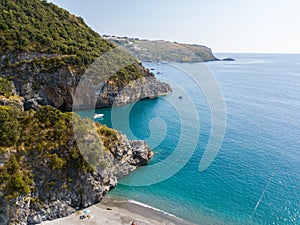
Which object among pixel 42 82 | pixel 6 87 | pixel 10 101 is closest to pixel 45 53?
pixel 42 82

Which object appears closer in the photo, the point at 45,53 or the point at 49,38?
the point at 45,53

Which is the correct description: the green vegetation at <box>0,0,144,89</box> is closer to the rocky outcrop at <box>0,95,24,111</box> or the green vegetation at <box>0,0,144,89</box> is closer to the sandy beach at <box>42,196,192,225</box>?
the rocky outcrop at <box>0,95,24,111</box>

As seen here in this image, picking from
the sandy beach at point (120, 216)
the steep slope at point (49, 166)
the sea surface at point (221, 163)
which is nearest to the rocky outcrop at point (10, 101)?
the steep slope at point (49, 166)

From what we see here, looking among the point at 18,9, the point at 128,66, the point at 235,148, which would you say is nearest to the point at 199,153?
the point at 235,148

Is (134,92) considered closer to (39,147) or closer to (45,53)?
(45,53)

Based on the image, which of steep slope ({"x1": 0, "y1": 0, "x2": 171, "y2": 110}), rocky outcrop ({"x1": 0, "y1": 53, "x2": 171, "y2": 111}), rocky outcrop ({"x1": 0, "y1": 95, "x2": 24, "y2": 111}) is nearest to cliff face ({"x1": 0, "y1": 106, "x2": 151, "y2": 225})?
rocky outcrop ({"x1": 0, "y1": 95, "x2": 24, "y2": 111})

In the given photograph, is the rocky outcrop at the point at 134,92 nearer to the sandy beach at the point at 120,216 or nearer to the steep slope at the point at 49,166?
the steep slope at the point at 49,166
